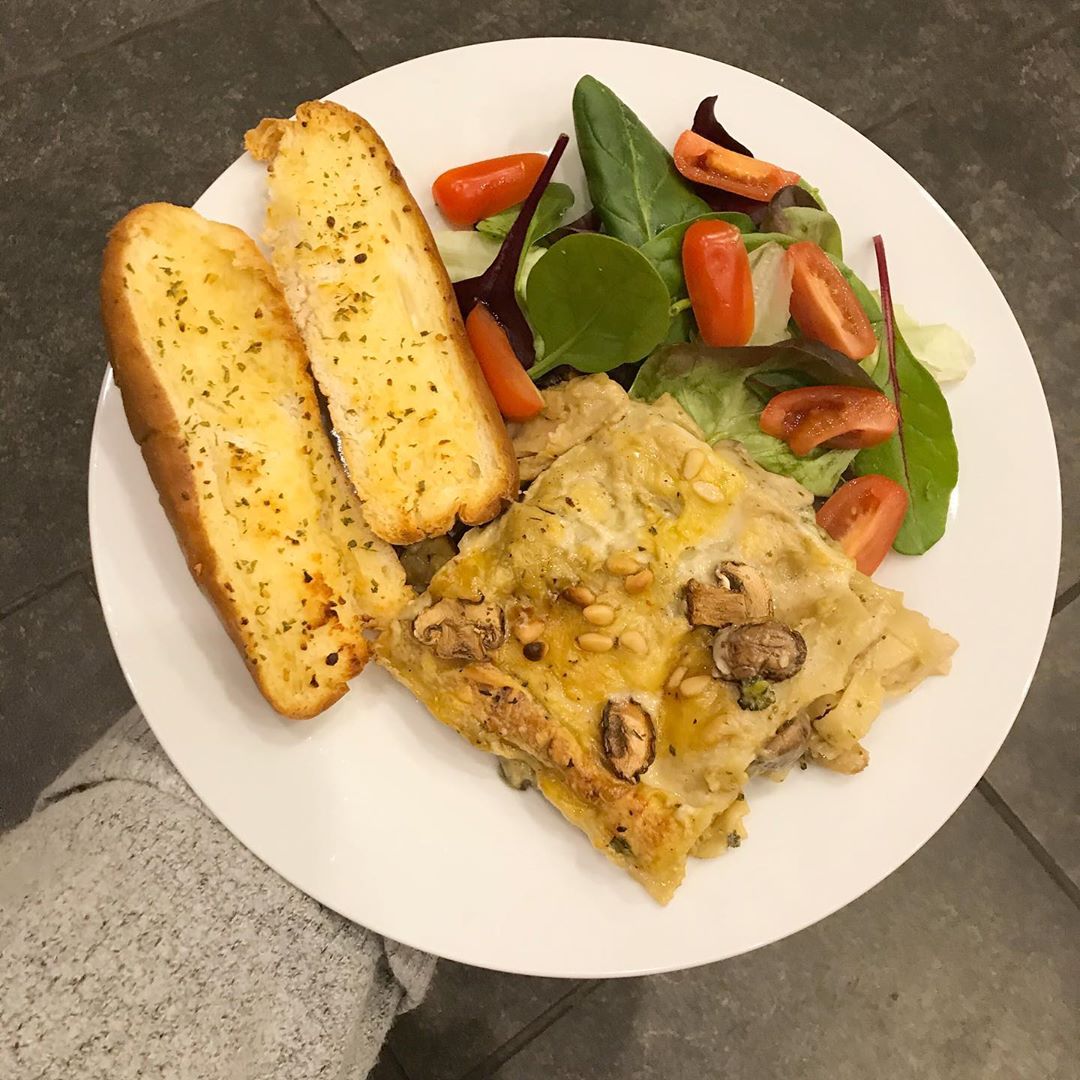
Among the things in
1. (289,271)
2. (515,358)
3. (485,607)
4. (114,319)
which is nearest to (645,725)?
(485,607)

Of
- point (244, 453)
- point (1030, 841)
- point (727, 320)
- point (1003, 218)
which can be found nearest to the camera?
point (244, 453)

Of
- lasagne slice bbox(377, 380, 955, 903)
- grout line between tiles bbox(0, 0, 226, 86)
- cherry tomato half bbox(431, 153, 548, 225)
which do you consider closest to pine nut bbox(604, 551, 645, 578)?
lasagne slice bbox(377, 380, 955, 903)

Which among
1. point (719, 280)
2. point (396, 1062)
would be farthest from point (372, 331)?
point (396, 1062)

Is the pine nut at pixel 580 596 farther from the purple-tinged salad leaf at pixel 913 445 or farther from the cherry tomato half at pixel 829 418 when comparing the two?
the purple-tinged salad leaf at pixel 913 445

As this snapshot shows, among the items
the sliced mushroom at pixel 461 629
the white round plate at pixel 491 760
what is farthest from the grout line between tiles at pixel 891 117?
the sliced mushroom at pixel 461 629

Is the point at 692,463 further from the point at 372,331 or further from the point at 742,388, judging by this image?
the point at 372,331

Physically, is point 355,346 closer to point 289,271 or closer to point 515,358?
point 289,271
